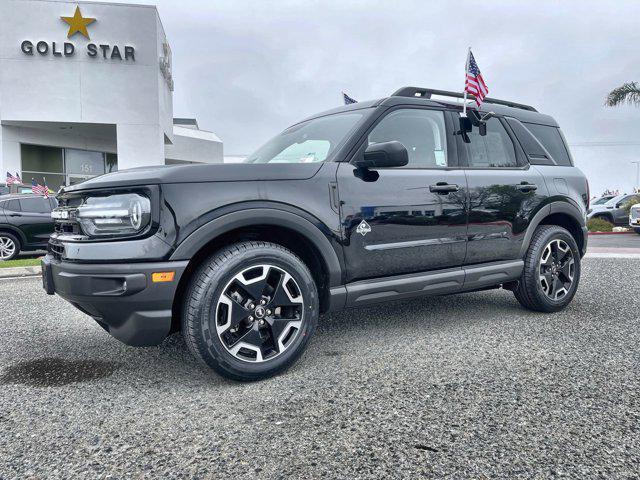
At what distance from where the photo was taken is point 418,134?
11.8 feet

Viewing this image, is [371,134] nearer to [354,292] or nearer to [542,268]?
[354,292]

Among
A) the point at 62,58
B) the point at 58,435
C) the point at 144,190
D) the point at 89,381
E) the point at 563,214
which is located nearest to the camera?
the point at 58,435

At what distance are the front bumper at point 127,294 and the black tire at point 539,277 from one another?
2924 millimetres

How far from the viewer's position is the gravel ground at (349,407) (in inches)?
74.0

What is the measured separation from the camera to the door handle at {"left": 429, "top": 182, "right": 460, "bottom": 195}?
340 cm

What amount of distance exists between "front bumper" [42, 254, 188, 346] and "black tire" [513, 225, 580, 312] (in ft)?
9.59

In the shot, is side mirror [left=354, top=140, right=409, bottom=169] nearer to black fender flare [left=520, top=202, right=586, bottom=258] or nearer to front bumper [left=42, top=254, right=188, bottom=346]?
front bumper [left=42, top=254, right=188, bottom=346]

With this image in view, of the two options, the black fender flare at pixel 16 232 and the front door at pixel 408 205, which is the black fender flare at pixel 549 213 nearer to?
the front door at pixel 408 205

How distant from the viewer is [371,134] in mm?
3281

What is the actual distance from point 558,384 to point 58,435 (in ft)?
8.32

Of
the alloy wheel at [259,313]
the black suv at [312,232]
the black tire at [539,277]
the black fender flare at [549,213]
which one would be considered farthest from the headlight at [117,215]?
the black tire at [539,277]

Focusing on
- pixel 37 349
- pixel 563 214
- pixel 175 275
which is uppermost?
pixel 563 214

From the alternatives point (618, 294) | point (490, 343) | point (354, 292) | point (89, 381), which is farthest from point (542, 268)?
point (89, 381)

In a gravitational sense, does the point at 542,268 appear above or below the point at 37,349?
above
